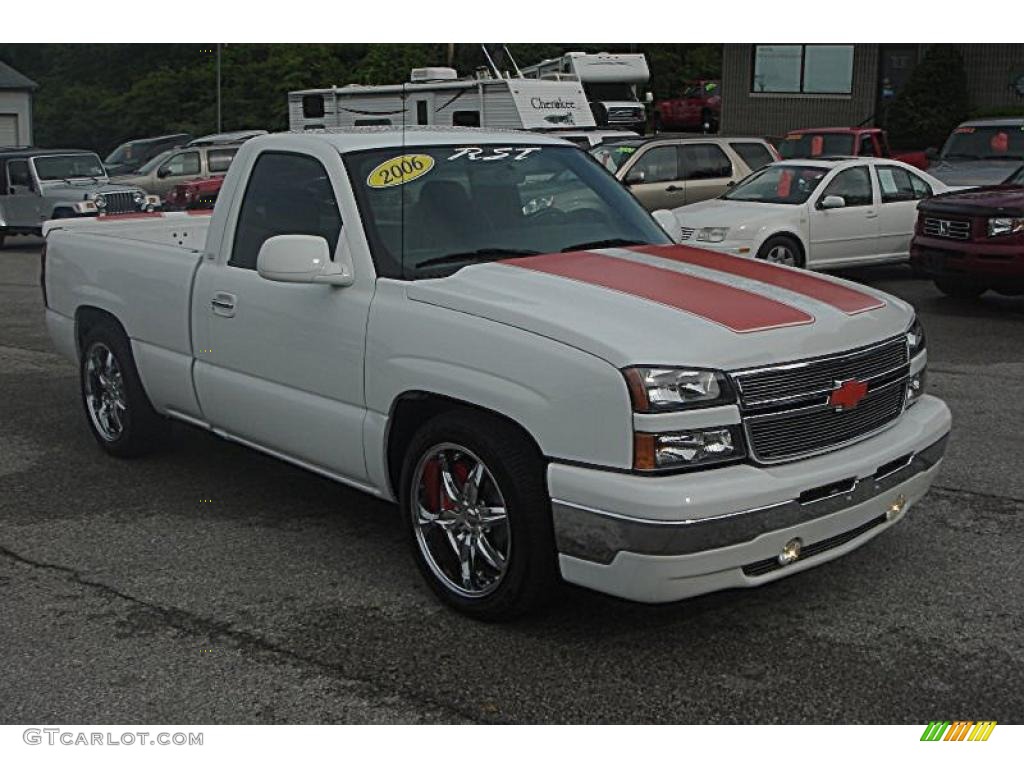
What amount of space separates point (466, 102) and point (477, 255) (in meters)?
17.1

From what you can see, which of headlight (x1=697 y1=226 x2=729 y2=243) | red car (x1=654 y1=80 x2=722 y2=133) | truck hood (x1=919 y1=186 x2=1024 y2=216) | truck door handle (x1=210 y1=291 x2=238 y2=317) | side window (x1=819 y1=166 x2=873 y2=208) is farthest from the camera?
red car (x1=654 y1=80 x2=722 y2=133)

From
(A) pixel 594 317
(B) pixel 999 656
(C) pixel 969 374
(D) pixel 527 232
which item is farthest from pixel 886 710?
(C) pixel 969 374

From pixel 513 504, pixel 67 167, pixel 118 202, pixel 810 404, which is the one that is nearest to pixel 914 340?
pixel 810 404

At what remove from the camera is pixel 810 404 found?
4285mm

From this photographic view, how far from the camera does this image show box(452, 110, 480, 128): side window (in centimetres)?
2152

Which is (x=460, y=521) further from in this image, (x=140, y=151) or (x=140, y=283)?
(x=140, y=151)

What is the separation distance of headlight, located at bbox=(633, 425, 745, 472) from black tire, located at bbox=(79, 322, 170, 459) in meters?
3.49

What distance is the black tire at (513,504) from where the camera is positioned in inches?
168

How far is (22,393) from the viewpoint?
351 inches

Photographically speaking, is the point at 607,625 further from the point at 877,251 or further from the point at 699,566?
the point at 877,251

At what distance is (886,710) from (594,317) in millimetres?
1543

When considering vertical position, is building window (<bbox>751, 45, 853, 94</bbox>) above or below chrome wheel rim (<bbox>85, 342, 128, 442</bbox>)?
above

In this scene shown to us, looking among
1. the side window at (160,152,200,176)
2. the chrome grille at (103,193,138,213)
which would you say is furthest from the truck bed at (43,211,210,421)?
the side window at (160,152,200,176)
